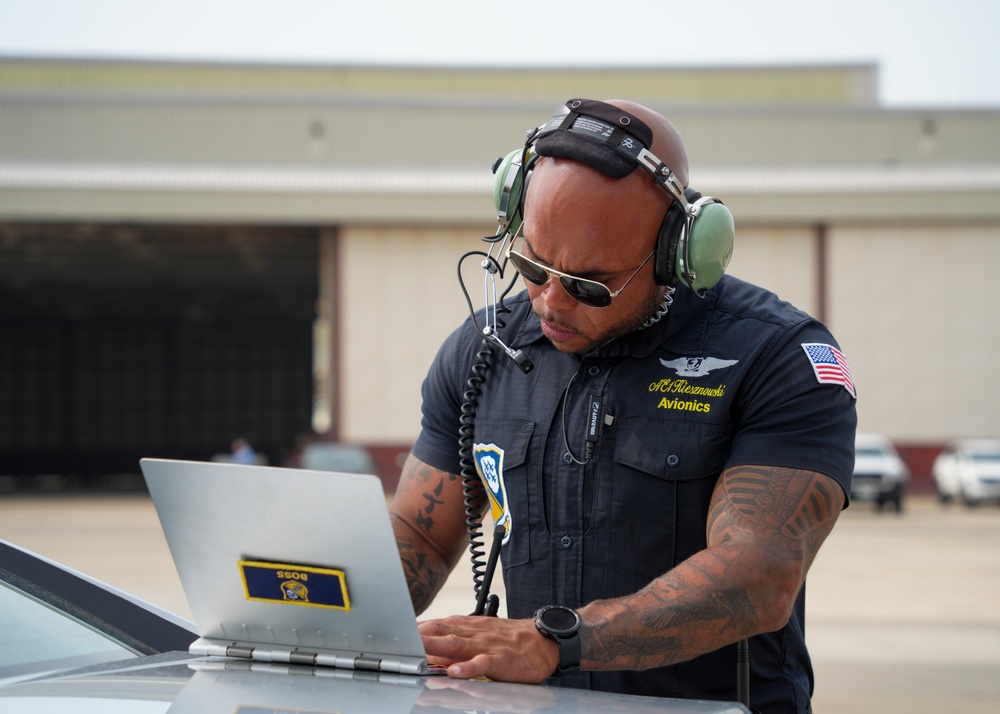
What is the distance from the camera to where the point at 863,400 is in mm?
26156

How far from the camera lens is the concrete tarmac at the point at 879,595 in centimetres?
658

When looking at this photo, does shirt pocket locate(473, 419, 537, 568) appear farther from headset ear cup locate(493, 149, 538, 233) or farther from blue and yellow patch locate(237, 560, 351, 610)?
blue and yellow patch locate(237, 560, 351, 610)

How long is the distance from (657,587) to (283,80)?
110 feet

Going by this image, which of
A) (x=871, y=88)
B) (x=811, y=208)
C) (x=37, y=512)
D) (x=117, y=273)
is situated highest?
(x=871, y=88)

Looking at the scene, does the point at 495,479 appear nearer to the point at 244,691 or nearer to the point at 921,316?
the point at 244,691

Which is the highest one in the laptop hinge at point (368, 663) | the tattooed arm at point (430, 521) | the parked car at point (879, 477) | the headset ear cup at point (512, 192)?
the headset ear cup at point (512, 192)

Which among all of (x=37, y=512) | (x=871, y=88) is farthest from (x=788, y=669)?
(x=871, y=88)

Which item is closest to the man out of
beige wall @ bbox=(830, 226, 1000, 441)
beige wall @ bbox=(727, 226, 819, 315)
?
beige wall @ bbox=(727, 226, 819, 315)

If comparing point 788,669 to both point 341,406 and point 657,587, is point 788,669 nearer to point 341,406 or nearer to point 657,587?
point 657,587

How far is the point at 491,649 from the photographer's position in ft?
5.50

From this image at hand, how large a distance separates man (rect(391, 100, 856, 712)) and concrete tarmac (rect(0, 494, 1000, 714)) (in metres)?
4.47

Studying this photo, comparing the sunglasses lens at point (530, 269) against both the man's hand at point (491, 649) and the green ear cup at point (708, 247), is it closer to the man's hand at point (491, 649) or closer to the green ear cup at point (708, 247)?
the green ear cup at point (708, 247)

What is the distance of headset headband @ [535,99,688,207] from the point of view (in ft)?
6.46

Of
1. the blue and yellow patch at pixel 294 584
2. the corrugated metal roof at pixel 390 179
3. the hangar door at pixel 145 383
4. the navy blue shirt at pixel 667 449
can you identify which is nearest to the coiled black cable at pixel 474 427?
the navy blue shirt at pixel 667 449
